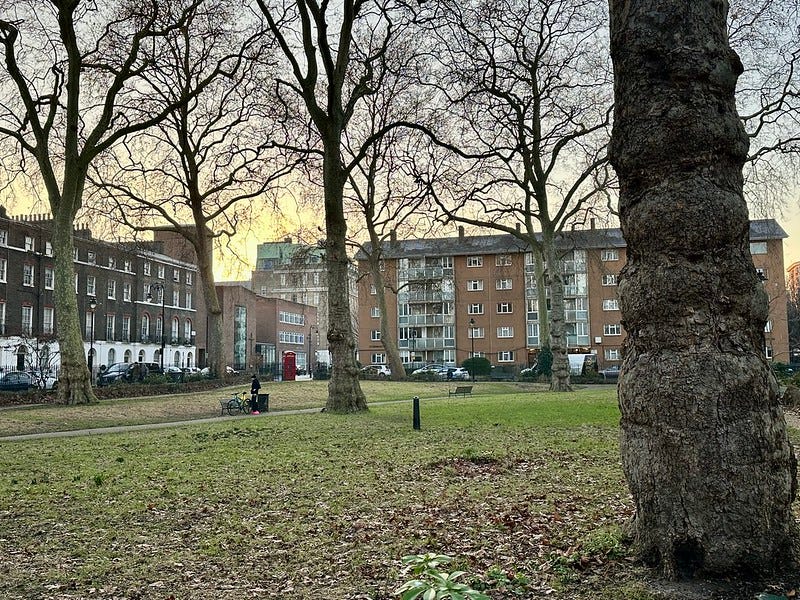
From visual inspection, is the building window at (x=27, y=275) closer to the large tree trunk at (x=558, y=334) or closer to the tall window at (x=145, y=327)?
the tall window at (x=145, y=327)

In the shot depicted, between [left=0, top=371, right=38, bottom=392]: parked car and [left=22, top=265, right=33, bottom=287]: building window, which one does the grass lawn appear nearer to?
[left=0, top=371, right=38, bottom=392]: parked car

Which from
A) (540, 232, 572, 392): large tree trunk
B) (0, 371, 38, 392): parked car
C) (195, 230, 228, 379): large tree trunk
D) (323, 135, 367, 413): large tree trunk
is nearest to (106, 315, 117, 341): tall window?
(0, 371, 38, 392): parked car

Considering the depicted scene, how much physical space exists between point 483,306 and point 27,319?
144 feet

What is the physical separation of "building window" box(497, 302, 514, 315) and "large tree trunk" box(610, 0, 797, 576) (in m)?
69.7

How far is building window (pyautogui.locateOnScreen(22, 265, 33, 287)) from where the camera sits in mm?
48219

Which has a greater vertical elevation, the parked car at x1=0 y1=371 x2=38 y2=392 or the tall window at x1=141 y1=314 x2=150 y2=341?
the tall window at x1=141 y1=314 x2=150 y2=341

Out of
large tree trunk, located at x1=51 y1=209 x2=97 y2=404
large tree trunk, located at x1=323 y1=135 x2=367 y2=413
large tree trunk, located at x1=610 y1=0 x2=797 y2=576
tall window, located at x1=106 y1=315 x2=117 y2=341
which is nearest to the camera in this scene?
large tree trunk, located at x1=610 y1=0 x2=797 y2=576

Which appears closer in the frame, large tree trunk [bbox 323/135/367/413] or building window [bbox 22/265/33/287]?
large tree trunk [bbox 323/135/367/413]

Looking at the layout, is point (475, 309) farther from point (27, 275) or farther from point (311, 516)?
point (311, 516)

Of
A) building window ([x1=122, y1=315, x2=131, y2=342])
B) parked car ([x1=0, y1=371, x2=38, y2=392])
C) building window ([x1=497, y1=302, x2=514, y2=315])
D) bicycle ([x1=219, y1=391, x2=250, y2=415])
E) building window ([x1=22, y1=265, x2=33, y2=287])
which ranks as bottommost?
bicycle ([x1=219, y1=391, x2=250, y2=415])

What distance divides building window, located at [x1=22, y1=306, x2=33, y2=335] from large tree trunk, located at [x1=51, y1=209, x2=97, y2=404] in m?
26.4

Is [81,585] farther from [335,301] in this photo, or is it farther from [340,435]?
[335,301]

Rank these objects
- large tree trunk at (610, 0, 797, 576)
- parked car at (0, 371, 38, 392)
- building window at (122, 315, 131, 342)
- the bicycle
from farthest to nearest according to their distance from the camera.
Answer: building window at (122, 315, 131, 342), parked car at (0, 371, 38, 392), the bicycle, large tree trunk at (610, 0, 797, 576)

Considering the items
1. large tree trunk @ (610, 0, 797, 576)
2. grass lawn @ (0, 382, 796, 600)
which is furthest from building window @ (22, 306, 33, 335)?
large tree trunk @ (610, 0, 797, 576)
